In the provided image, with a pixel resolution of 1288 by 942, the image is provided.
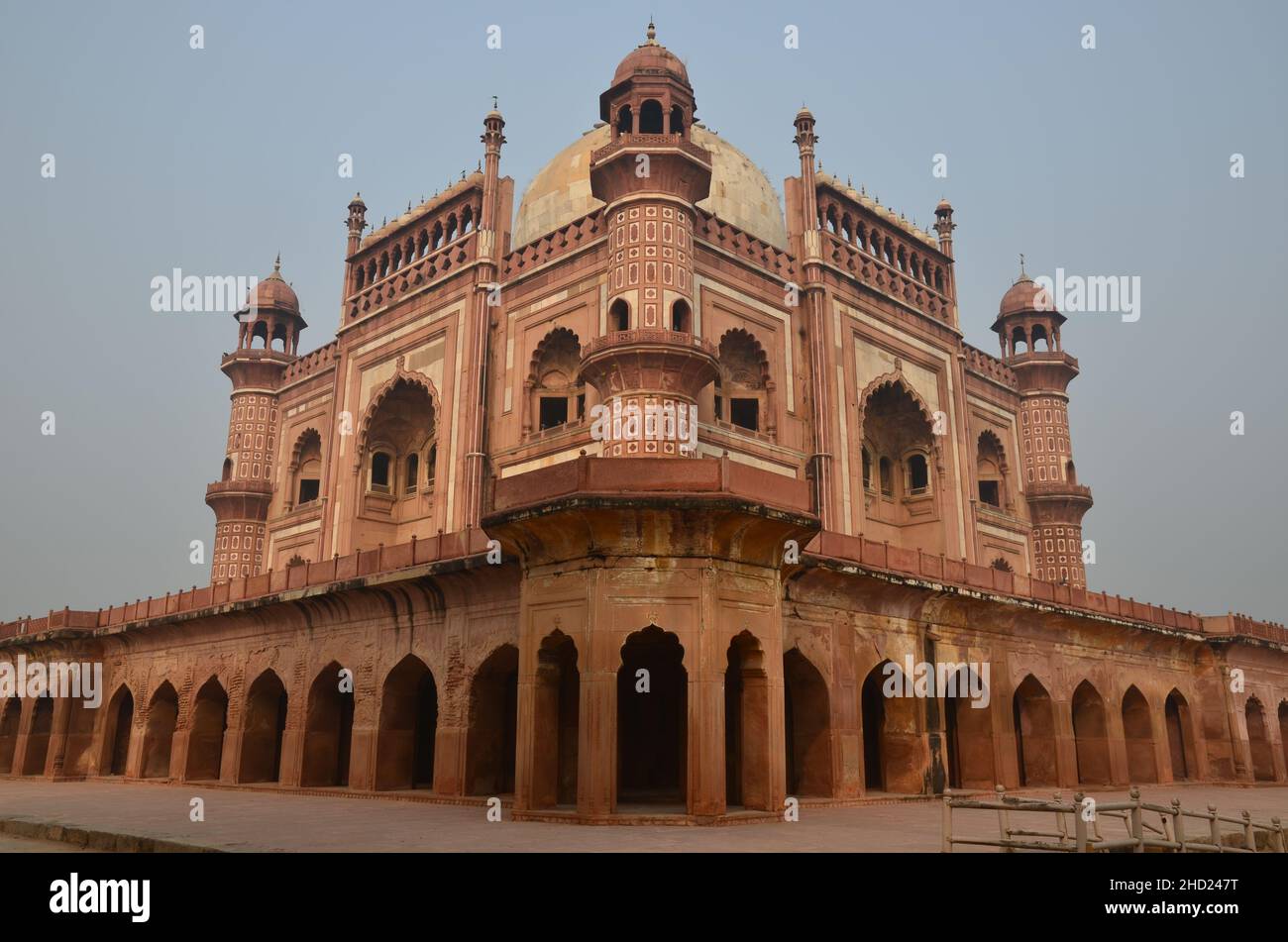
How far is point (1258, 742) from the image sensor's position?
1051 inches

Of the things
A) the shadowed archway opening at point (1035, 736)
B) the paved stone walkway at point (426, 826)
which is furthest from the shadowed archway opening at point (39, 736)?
the shadowed archway opening at point (1035, 736)

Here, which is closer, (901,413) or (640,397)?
(640,397)

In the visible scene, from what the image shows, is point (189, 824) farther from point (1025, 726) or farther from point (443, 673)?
point (1025, 726)

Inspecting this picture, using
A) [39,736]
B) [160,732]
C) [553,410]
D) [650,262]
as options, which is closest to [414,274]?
[553,410]

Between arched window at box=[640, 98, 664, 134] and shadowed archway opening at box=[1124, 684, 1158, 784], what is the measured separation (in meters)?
17.3

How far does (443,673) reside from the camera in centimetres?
1664

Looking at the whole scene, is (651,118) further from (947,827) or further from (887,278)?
(947,827)

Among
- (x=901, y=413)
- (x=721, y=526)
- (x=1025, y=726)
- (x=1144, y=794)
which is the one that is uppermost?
(x=901, y=413)

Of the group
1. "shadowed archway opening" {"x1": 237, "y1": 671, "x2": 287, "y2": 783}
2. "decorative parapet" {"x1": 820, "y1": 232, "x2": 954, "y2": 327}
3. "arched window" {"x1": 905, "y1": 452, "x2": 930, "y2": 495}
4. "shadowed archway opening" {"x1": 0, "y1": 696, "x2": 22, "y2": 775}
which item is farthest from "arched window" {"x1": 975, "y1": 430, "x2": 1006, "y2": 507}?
"shadowed archway opening" {"x1": 0, "y1": 696, "x2": 22, "y2": 775}

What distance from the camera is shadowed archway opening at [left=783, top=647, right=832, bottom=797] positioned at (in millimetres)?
16016

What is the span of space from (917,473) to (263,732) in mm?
19739

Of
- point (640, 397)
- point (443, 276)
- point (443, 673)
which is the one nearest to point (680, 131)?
point (640, 397)

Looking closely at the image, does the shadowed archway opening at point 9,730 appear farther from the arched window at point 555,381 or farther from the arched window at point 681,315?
the arched window at point 681,315

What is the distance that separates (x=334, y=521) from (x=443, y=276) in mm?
8041
